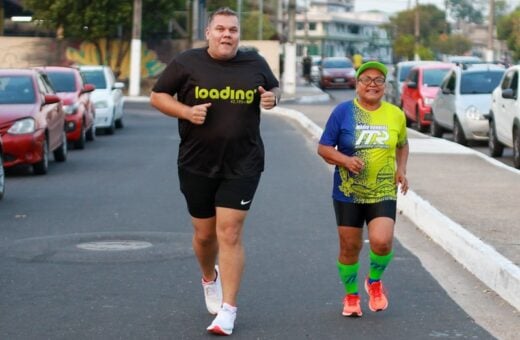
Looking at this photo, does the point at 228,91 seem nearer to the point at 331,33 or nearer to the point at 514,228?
the point at 514,228

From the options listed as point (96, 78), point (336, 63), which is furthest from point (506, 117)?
point (336, 63)

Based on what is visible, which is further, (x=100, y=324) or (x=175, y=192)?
(x=175, y=192)

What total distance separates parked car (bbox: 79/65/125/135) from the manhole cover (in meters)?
16.7

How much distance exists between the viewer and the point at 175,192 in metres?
15.9

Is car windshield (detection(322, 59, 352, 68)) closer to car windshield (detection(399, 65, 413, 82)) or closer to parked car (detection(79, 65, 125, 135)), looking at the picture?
car windshield (detection(399, 65, 413, 82))

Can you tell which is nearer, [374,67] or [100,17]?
[374,67]

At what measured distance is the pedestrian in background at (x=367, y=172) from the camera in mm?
8227

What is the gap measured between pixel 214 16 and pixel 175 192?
8.14 m

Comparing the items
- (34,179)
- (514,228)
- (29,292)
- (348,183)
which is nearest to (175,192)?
(34,179)

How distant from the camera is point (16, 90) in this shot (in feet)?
64.4

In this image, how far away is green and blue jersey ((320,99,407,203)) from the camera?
27.0 ft

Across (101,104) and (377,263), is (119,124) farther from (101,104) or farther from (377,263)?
(377,263)

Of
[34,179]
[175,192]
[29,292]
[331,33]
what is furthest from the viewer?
[331,33]

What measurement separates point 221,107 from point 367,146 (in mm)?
998
